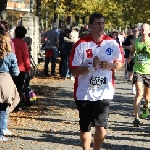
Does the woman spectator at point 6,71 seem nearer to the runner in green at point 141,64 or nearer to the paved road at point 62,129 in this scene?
the paved road at point 62,129

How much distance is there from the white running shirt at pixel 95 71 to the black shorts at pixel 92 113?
7 cm

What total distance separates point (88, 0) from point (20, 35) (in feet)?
91.3

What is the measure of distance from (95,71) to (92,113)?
22.5 inches

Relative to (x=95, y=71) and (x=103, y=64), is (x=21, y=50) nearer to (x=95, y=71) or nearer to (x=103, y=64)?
(x=95, y=71)

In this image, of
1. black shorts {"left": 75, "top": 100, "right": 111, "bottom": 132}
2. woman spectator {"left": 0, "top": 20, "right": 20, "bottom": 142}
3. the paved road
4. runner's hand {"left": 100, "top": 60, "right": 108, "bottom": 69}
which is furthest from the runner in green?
runner's hand {"left": 100, "top": 60, "right": 108, "bottom": 69}

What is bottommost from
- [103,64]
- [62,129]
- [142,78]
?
[62,129]

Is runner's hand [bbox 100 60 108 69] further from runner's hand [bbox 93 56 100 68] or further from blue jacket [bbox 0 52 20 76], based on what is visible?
blue jacket [bbox 0 52 20 76]

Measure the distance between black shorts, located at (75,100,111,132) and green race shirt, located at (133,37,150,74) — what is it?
3.41m

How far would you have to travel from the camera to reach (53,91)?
569 inches

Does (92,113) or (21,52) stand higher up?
(21,52)

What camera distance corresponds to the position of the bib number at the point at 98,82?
6.04 meters

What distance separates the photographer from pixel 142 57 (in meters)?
9.47

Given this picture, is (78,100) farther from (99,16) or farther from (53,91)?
(53,91)

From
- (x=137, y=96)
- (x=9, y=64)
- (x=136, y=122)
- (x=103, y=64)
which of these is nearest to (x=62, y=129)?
(x=136, y=122)
